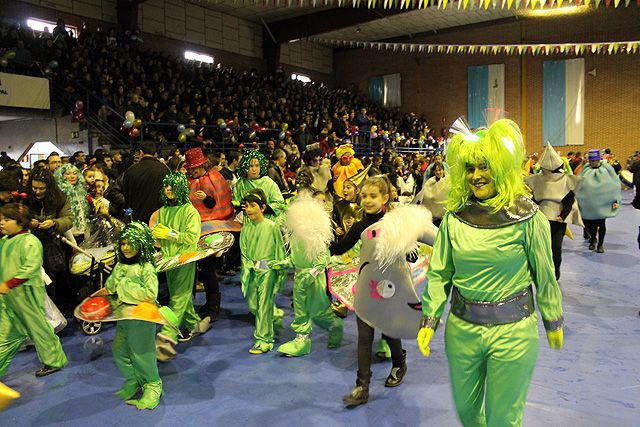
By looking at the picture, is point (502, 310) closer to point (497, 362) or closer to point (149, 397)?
point (497, 362)

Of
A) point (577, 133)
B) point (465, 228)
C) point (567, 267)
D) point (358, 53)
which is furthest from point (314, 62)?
point (465, 228)

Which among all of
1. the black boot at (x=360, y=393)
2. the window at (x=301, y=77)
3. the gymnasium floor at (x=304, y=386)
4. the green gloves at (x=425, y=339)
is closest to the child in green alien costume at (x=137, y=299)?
the gymnasium floor at (x=304, y=386)

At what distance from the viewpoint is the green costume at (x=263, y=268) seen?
163 inches

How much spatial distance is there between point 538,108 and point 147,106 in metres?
15.6

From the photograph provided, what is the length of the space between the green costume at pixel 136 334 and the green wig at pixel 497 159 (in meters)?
1.93

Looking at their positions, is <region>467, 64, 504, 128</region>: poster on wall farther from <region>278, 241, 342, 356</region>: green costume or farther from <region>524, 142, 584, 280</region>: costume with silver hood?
<region>278, 241, 342, 356</region>: green costume

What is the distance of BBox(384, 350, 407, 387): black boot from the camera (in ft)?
11.2

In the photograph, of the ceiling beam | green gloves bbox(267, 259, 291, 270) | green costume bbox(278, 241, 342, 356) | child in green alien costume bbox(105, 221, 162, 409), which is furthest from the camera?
the ceiling beam

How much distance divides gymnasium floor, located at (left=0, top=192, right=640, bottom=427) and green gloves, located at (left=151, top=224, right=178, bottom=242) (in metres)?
0.95

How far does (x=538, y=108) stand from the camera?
20.8 meters

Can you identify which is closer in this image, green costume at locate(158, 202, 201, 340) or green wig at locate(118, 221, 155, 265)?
green wig at locate(118, 221, 155, 265)

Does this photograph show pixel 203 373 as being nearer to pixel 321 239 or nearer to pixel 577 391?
pixel 321 239

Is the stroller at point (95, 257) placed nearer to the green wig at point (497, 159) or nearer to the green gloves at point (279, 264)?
the green gloves at point (279, 264)

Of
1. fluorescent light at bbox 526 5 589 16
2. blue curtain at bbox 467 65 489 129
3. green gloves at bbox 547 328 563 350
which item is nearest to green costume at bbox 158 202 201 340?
green gloves at bbox 547 328 563 350
